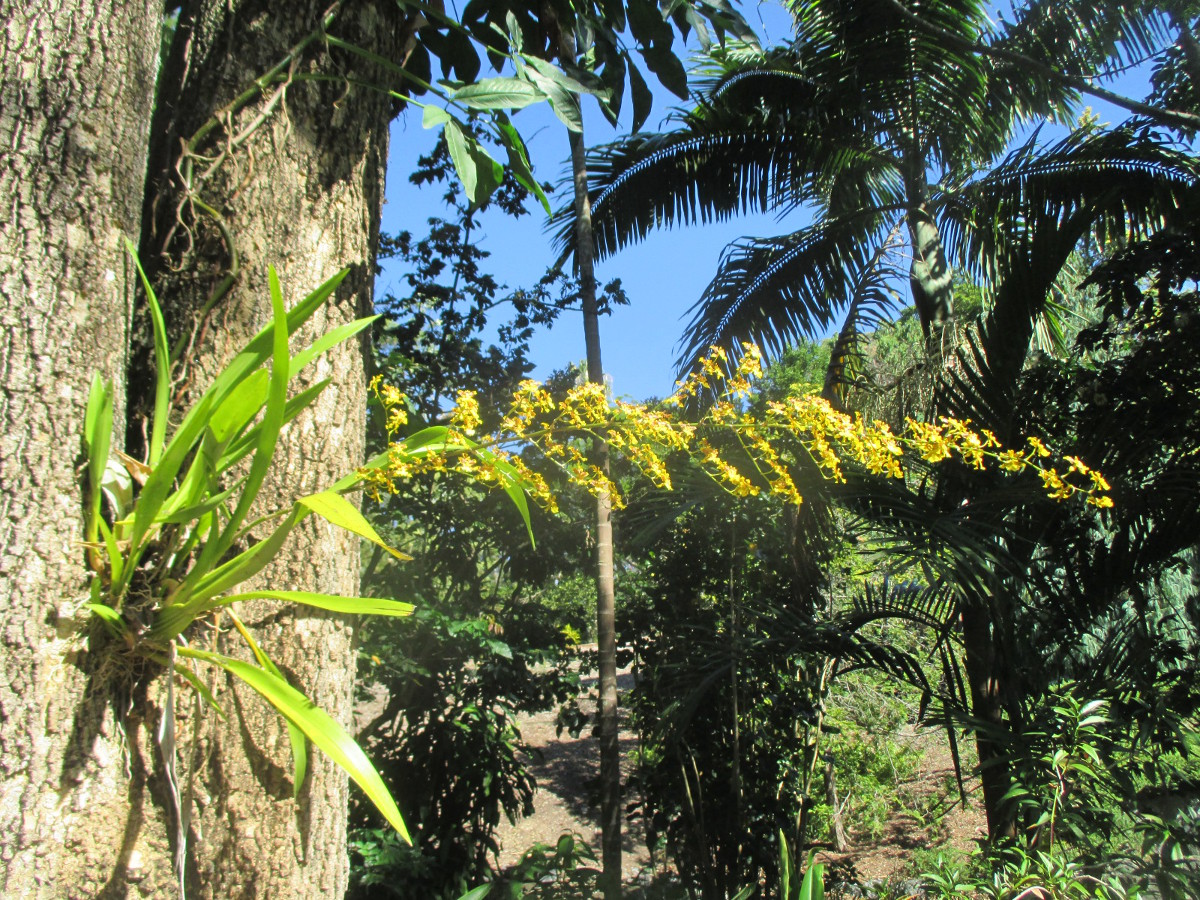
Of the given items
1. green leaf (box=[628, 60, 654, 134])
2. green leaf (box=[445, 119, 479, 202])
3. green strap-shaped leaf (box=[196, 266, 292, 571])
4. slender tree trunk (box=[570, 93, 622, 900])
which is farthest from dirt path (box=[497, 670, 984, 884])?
green strap-shaped leaf (box=[196, 266, 292, 571])

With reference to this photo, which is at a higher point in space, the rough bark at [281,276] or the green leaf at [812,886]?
the rough bark at [281,276]

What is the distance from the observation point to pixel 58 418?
2.78 feet

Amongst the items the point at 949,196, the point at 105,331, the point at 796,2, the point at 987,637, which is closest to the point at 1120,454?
the point at 987,637

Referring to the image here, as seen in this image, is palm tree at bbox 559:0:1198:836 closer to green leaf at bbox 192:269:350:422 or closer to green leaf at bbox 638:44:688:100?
green leaf at bbox 638:44:688:100

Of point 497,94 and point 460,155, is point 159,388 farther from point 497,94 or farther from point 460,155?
point 497,94

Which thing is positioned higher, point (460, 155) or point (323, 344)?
point (460, 155)

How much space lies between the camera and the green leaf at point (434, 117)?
122 cm

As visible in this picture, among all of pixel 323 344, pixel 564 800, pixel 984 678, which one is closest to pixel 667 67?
pixel 323 344

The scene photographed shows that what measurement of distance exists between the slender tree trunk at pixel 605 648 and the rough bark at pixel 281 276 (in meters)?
1.99

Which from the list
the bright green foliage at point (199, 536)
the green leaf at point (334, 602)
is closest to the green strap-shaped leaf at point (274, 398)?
the bright green foliage at point (199, 536)

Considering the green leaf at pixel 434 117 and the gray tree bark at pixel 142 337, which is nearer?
the gray tree bark at pixel 142 337

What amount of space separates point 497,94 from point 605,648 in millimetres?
2927

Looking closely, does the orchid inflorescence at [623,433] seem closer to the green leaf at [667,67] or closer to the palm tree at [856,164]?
the green leaf at [667,67]

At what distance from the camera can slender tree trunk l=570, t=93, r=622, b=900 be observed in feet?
11.6
